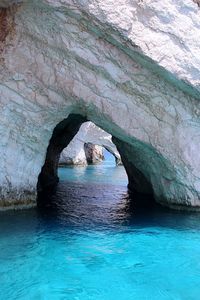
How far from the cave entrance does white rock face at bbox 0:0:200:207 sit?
4.99 metres

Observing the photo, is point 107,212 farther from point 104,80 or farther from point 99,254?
point 104,80

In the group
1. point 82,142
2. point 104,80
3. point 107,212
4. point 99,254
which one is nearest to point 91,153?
point 82,142

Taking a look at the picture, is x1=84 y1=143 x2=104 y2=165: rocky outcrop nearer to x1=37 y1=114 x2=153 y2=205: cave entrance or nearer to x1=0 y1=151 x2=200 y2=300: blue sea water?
x1=37 y1=114 x2=153 y2=205: cave entrance

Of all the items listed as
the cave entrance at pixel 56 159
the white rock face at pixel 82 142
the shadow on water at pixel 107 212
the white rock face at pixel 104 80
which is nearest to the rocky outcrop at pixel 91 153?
the white rock face at pixel 82 142

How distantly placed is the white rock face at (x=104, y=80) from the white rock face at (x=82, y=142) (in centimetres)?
2473

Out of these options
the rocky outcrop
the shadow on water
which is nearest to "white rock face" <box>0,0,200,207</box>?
the shadow on water

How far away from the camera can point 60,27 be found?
442 inches

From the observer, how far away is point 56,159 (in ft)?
79.6

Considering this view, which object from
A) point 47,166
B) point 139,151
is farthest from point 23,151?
point 47,166

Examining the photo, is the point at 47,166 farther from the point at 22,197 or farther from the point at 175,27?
the point at 175,27

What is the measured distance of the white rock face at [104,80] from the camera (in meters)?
11.1

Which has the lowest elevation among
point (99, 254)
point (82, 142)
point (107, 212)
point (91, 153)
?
point (99, 254)

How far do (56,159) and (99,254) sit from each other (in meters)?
15.0

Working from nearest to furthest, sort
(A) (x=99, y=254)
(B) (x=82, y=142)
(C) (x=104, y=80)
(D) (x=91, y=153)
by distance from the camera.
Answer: (A) (x=99, y=254)
(C) (x=104, y=80)
(B) (x=82, y=142)
(D) (x=91, y=153)
